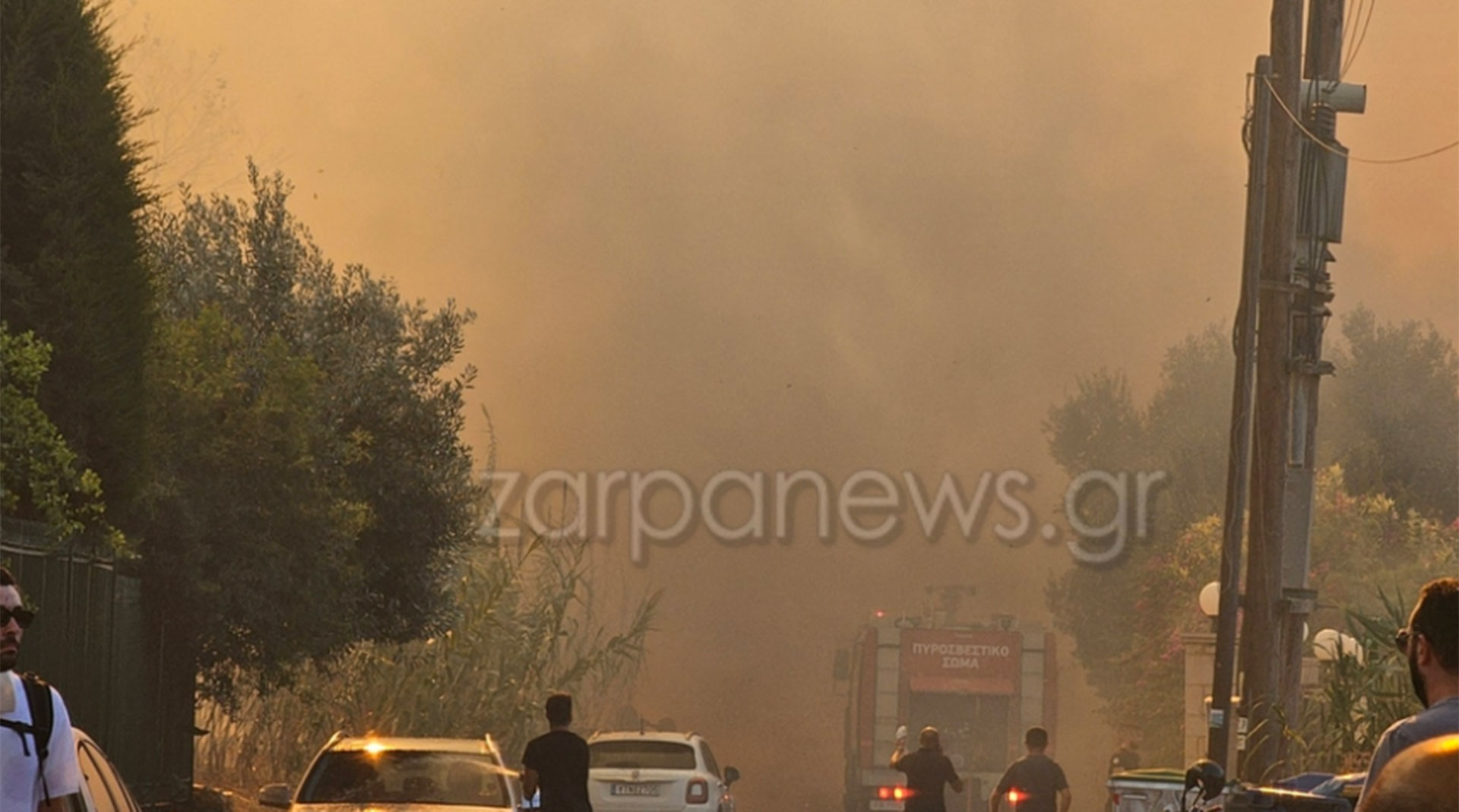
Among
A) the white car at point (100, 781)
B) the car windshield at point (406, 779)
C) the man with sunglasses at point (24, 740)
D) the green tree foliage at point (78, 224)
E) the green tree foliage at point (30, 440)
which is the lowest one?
the car windshield at point (406, 779)

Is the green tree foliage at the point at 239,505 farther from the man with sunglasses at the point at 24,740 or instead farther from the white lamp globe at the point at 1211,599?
the man with sunglasses at the point at 24,740

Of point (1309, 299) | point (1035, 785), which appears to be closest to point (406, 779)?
point (1035, 785)

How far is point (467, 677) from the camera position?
34562 millimetres

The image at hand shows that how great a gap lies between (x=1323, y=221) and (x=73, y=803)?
1740 centimetres

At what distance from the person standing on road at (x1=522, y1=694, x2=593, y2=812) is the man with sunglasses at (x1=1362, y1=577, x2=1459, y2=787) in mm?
11185

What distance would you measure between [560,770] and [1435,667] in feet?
37.3

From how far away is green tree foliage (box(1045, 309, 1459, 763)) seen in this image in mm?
82312

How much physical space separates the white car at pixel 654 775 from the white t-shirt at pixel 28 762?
17.9 meters

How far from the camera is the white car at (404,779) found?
1664 centimetres

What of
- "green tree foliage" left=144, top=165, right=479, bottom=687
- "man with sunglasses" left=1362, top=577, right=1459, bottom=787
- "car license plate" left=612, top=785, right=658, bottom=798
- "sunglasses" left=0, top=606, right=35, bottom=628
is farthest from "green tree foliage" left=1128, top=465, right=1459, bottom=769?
"man with sunglasses" left=1362, top=577, right=1459, bottom=787

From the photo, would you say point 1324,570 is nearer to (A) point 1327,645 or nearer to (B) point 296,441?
(A) point 1327,645

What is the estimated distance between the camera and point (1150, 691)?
6625cm

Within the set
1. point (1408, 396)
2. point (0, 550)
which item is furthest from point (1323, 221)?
point (1408, 396)

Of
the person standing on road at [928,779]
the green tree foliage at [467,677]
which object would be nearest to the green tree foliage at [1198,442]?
the green tree foliage at [467,677]
